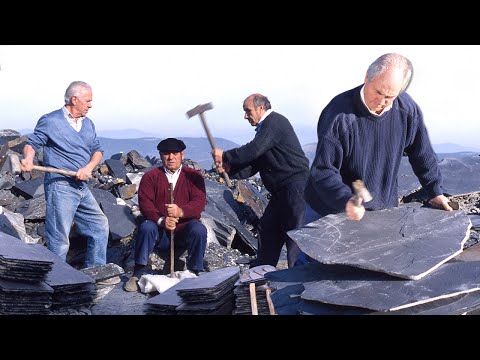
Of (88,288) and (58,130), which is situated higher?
(58,130)

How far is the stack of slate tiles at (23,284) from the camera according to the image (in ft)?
15.0

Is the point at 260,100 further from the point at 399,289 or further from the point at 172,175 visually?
the point at 399,289

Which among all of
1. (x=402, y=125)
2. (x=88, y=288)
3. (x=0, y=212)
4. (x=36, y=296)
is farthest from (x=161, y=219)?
(x=402, y=125)

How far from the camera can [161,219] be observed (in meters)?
6.02

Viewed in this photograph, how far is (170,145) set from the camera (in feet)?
20.0

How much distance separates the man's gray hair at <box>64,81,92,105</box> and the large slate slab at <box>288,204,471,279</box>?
3.03 metres

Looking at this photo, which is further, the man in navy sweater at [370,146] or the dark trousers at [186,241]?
the dark trousers at [186,241]

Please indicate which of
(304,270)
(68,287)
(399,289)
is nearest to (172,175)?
(68,287)

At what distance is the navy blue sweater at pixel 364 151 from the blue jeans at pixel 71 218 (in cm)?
281

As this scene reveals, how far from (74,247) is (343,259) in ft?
14.6

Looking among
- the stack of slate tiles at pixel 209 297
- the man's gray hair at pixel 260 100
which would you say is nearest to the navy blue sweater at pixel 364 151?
the stack of slate tiles at pixel 209 297

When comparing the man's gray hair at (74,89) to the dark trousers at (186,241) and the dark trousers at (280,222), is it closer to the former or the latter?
the dark trousers at (186,241)

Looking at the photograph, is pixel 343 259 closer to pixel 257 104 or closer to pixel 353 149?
pixel 353 149
